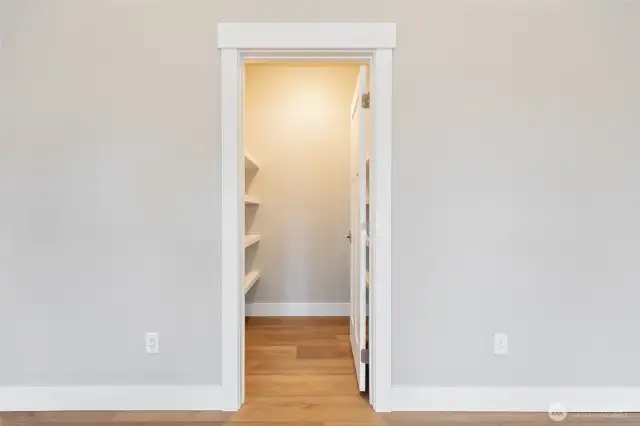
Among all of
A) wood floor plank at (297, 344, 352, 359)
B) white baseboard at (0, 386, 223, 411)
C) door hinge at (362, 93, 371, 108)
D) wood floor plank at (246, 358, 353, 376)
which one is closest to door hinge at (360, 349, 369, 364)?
wood floor plank at (246, 358, 353, 376)

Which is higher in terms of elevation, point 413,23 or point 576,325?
point 413,23

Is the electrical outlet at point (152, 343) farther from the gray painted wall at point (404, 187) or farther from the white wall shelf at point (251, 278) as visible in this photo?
the white wall shelf at point (251, 278)

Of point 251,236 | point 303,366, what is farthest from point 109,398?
point 251,236

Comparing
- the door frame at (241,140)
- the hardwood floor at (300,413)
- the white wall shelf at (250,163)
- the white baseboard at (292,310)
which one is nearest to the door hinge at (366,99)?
the door frame at (241,140)

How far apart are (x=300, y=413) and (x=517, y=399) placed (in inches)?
45.1

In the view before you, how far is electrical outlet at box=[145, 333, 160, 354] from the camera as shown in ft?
6.21

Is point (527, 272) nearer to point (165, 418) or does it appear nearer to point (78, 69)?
point (165, 418)

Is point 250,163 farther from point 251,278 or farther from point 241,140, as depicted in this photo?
point 241,140

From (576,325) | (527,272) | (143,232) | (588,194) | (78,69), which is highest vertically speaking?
(78,69)

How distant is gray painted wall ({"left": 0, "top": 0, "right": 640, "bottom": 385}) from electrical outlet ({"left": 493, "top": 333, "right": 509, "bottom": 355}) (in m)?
0.05

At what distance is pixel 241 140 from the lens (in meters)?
1.93

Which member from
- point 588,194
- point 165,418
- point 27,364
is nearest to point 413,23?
point 588,194

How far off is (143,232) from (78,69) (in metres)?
0.90

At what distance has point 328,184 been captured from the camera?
3.55 m
